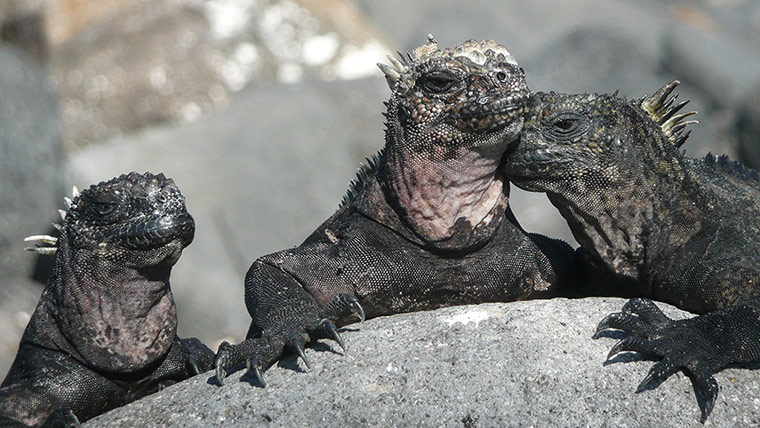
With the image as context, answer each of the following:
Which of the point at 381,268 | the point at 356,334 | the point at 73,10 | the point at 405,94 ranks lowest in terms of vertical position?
the point at 356,334

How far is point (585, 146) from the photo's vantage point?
4.75 m

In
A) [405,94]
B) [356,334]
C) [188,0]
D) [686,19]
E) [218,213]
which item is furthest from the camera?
[686,19]

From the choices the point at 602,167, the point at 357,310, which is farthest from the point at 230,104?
the point at 357,310

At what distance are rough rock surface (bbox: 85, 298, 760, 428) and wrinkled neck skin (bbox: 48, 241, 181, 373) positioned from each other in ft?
1.14

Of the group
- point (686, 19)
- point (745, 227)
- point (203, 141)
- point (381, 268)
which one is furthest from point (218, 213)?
point (686, 19)

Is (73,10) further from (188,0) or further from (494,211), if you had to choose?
(494,211)

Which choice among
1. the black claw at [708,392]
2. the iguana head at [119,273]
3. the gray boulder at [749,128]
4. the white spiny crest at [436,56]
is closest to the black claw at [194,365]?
the iguana head at [119,273]

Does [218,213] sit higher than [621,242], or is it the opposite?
[218,213]

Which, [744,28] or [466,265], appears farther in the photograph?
[744,28]

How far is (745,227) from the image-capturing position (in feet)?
15.8

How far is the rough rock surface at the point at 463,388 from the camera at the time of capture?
405cm

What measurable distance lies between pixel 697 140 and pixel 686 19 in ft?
22.7

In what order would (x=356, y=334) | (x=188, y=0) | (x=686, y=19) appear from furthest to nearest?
(x=686, y=19)
(x=188, y=0)
(x=356, y=334)

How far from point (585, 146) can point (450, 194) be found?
668 mm
